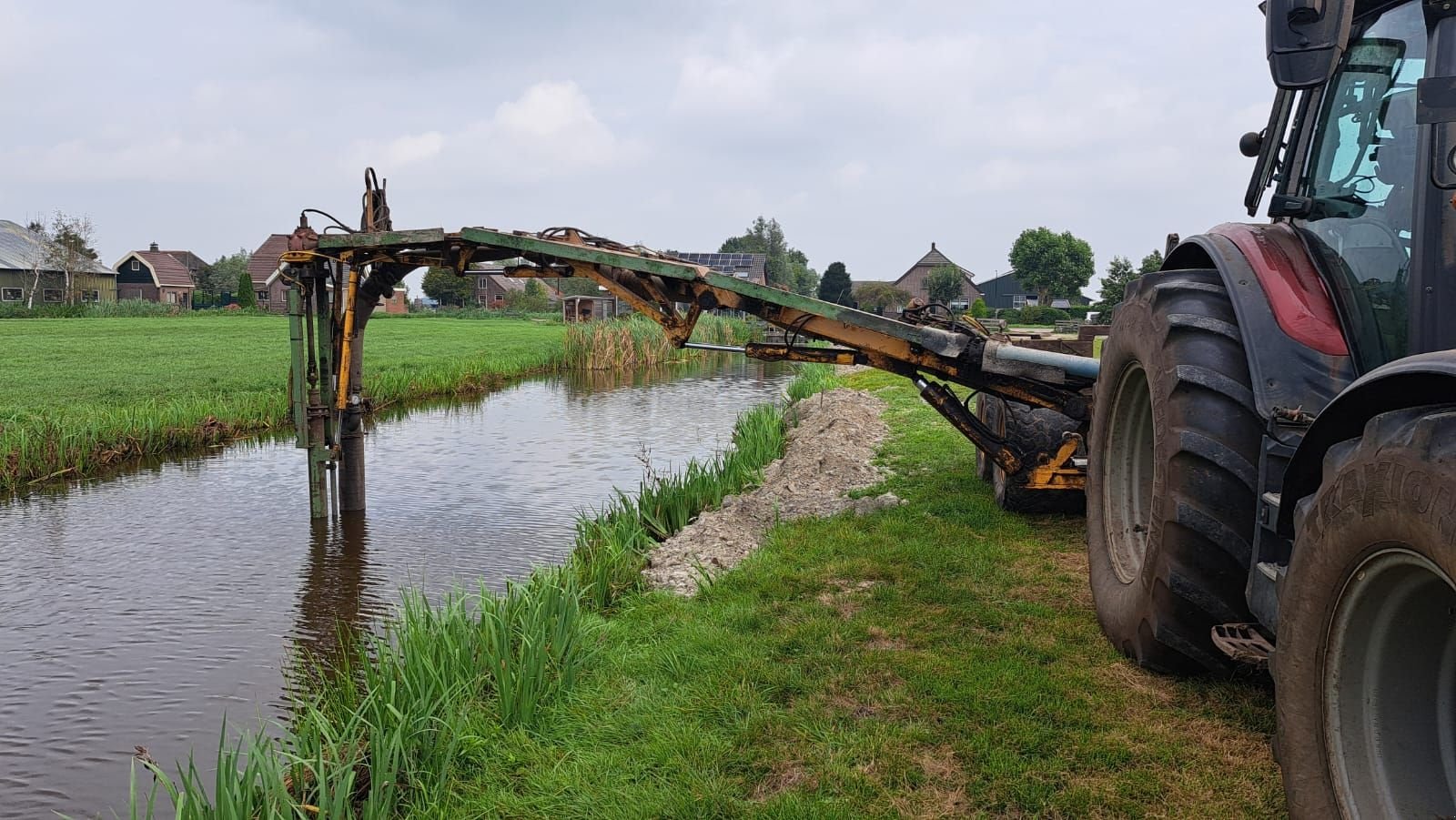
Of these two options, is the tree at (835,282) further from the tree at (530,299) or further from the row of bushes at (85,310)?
the row of bushes at (85,310)

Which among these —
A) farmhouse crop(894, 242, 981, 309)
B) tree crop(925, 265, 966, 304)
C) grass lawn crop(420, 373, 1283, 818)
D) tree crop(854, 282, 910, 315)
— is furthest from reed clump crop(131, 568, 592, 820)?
farmhouse crop(894, 242, 981, 309)

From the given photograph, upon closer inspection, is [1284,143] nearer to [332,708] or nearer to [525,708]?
[525,708]

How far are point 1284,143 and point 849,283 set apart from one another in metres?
82.5

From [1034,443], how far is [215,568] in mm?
6694

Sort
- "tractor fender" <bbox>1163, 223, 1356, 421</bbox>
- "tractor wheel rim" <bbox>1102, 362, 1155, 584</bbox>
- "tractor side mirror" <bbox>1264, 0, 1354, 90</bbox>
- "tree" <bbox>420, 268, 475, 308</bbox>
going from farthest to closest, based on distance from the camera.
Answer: "tree" <bbox>420, 268, 475, 308</bbox>
"tractor wheel rim" <bbox>1102, 362, 1155, 584</bbox>
"tractor fender" <bbox>1163, 223, 1356, 421</bbox>
"tractor side mirror" <bbox>1264, 0, 1354, 90</bbox>

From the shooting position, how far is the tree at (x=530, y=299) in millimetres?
78125

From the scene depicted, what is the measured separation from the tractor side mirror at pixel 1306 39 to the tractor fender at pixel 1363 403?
32.7 inches

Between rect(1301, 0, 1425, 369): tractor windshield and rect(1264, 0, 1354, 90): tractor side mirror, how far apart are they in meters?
0.51

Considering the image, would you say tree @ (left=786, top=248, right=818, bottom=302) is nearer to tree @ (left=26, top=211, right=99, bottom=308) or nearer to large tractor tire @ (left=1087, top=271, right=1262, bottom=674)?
tree @ (left=26, top=211, right=99, bottom=308)

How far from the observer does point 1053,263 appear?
78.0 metres

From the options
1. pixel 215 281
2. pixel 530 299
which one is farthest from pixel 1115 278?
pixel 215 281

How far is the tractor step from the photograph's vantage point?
3.19 m

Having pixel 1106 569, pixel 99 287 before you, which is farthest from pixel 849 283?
pixel 1106 569

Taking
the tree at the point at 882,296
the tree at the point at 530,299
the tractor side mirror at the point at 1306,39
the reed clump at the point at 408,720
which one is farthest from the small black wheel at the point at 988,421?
the tree at the point at 530,299
